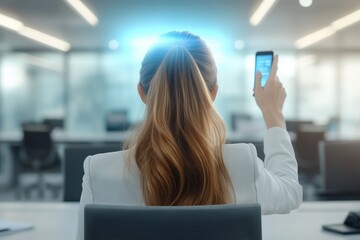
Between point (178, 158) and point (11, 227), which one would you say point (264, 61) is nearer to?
point (178, 158)

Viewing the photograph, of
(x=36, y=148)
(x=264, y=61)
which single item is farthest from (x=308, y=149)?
(x=264, y=61)

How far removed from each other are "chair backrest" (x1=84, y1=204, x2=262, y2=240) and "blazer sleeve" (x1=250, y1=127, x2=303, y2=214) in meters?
0.29

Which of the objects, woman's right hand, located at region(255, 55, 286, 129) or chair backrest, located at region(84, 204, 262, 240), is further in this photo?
woman's right hand, located at region(255, 55, 286, 129)

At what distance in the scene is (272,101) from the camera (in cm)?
112

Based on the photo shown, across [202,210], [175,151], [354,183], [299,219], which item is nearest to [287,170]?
[175,151]

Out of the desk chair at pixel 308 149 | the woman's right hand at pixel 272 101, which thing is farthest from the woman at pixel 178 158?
the desk chair at pixel 308 149

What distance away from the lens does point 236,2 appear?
713 centimetres

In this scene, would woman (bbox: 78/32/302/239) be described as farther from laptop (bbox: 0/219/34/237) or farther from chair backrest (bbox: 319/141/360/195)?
chair backrest (bbox: 319/141/360/195)

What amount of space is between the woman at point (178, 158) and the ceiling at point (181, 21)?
6.22 meters

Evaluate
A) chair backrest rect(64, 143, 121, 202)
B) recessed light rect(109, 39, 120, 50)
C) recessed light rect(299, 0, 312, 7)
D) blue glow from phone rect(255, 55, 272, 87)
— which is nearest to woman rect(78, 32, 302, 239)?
blue glow from phone rect(255, 55, 272, 87)

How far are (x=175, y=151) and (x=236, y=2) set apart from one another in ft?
21.4

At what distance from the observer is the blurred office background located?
24.2 feet

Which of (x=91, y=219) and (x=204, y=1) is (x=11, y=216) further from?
(x=204, y=1)

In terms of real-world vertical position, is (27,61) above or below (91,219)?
above
